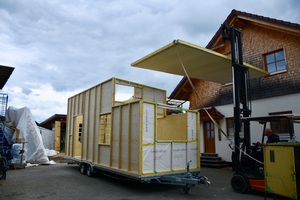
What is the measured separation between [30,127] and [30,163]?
208cm

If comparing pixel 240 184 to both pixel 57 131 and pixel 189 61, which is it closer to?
pixel 189 61

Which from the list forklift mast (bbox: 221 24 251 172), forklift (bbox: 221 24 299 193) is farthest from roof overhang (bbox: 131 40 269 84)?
forklift (bbox: 221 24 299 193)

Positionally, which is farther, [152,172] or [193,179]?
[152,172]

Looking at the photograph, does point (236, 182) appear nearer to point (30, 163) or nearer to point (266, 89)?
point (266, 89)

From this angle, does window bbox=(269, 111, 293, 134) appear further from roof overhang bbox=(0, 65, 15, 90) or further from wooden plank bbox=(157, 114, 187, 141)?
roof overhang bbox=(0, 65, 15, 90)

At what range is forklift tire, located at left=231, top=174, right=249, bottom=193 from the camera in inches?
269

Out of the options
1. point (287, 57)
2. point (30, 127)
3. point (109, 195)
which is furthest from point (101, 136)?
point (287, 57)

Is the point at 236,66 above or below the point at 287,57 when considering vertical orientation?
below

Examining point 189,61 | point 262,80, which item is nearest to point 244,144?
point 189,61

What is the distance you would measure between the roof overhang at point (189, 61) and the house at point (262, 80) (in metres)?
0.99

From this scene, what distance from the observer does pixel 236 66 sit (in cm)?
789

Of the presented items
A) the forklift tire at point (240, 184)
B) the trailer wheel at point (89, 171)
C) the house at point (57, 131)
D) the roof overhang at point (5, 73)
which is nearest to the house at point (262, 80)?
the forklift tire at point (240, 184)

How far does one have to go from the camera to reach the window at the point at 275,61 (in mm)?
10962

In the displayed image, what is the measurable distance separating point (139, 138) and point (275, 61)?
26.0ft
